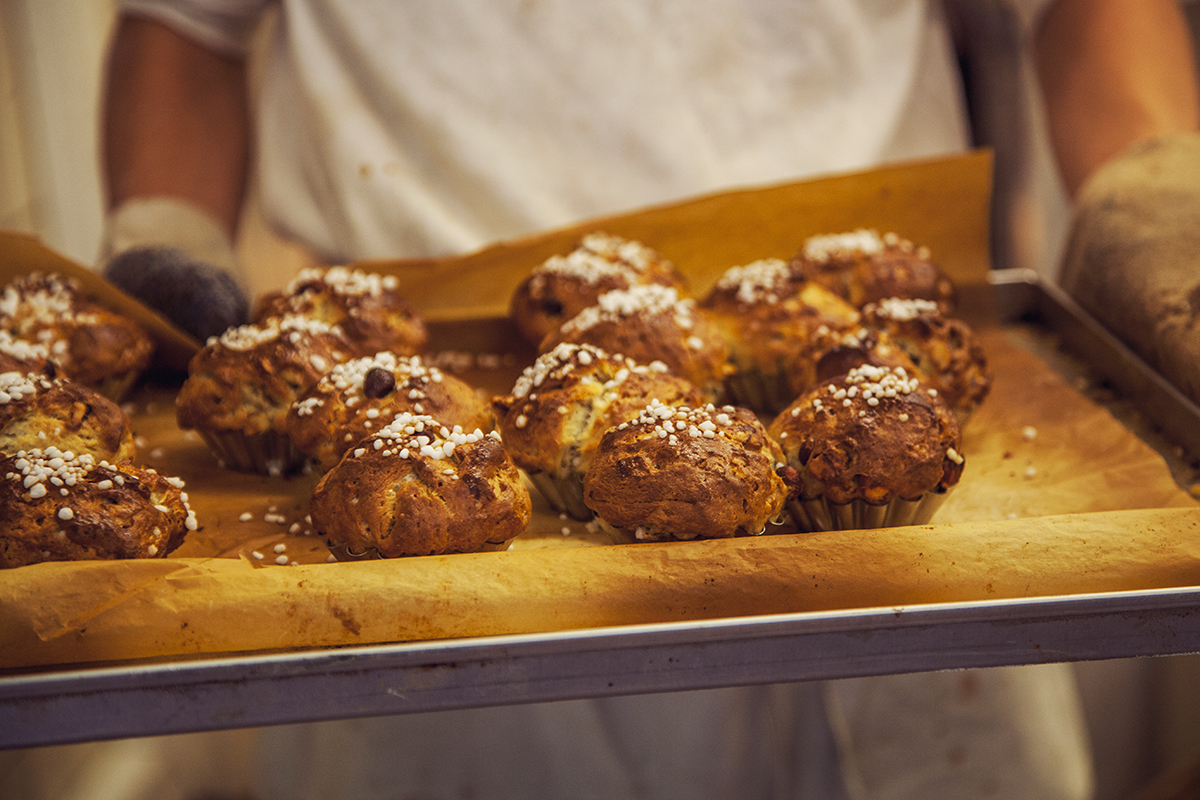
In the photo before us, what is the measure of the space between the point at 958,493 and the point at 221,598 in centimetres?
125

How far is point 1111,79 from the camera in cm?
267

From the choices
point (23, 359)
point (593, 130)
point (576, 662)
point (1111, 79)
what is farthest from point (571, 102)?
point (576, 662)

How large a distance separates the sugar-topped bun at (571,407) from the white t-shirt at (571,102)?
45.8 inches

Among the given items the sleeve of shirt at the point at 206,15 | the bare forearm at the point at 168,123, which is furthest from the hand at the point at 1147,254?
the sleeve of shirt at the point at 206,15

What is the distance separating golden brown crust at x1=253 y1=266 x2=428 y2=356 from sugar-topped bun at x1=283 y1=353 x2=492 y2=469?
33 cm

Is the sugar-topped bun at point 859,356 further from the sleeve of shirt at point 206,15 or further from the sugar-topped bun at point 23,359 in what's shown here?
the sleeve of shirt at point 206,15

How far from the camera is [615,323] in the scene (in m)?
2.04

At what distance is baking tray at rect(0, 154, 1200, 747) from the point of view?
1.16 meters

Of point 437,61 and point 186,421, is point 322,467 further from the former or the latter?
point 437,61

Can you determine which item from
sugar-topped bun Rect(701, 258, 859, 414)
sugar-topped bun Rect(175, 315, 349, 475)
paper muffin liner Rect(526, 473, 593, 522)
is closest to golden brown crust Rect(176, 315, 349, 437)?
sugar-topped bun Rect(175, 315, 349, 475)

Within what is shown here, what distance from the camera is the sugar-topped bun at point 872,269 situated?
7.52ft

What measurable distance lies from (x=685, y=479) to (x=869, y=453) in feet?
1.06

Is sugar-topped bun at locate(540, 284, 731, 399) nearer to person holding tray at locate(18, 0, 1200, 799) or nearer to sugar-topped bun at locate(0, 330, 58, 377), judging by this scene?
person holding tray at locate(18, 0, 1200, 799)

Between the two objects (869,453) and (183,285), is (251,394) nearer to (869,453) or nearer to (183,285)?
(183,285)
